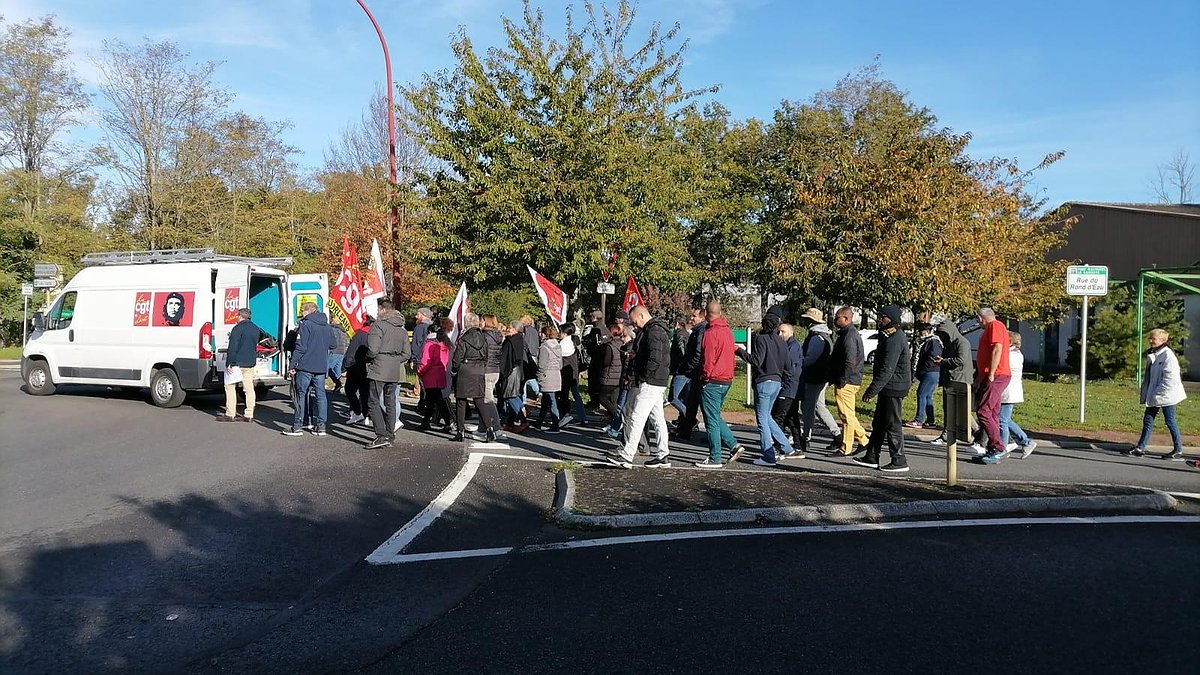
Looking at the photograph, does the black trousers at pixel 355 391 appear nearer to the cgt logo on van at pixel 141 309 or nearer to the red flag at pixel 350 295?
the red flag at pixel 350 295

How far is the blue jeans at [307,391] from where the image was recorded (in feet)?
38.8

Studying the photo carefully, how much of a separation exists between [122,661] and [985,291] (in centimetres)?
2044

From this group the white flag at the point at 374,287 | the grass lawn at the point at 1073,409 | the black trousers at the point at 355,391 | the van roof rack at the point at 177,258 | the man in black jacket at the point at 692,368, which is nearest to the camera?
the man in black jacket at the point at 692,368

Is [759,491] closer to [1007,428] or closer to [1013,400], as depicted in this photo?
[1013,400]

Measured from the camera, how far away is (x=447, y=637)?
4.51 m

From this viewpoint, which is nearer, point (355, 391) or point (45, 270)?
point (355, 391)

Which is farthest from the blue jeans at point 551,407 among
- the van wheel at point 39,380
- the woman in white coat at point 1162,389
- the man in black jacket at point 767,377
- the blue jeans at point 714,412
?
the van wheel at point 39,380

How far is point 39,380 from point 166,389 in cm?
361

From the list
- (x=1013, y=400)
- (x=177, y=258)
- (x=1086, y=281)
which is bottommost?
(x=1013, y=400)

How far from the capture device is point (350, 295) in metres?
15.4

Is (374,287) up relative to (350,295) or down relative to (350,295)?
up

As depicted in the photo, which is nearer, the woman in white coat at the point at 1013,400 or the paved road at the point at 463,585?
the paved road at the point at 463,585

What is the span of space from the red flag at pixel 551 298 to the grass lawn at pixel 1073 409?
3.31m

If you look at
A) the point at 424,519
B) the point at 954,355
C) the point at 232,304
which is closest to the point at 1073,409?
the point at 954,355
